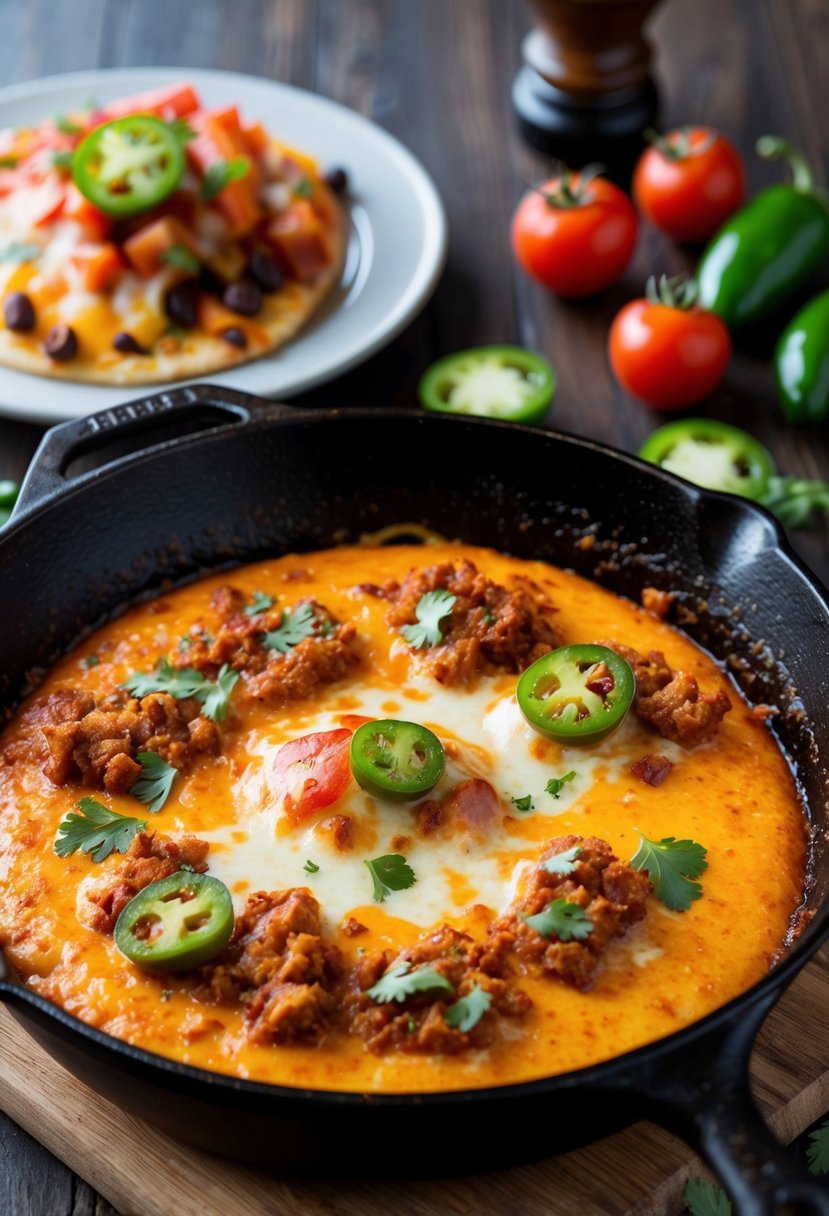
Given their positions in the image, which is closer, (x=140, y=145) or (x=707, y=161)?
(x=140, y=145)

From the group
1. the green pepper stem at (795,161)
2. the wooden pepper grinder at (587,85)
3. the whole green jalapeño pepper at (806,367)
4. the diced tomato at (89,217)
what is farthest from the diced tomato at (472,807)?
the wooden pepper grinder at (587,85)

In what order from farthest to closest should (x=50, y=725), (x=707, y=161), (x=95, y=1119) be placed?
(x=707, y=161) → (x=50, y=725) → (x=95, y=1119)

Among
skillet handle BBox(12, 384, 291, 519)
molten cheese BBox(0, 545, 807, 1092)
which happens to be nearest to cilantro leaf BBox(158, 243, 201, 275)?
skillet handle BBox(12, 384, 291, 519)

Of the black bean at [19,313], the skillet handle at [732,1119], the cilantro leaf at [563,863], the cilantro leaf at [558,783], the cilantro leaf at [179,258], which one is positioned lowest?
the black bean at [19,313]

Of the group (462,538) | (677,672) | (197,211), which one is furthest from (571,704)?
(197,211)

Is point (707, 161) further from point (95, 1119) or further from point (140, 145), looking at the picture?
point (95, 1119)

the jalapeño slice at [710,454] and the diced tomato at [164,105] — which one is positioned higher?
the diced tomato at [164,105]

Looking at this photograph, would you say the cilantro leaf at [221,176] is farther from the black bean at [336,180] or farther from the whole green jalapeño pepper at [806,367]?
the whole green jalapeño pepper at [806,367]
